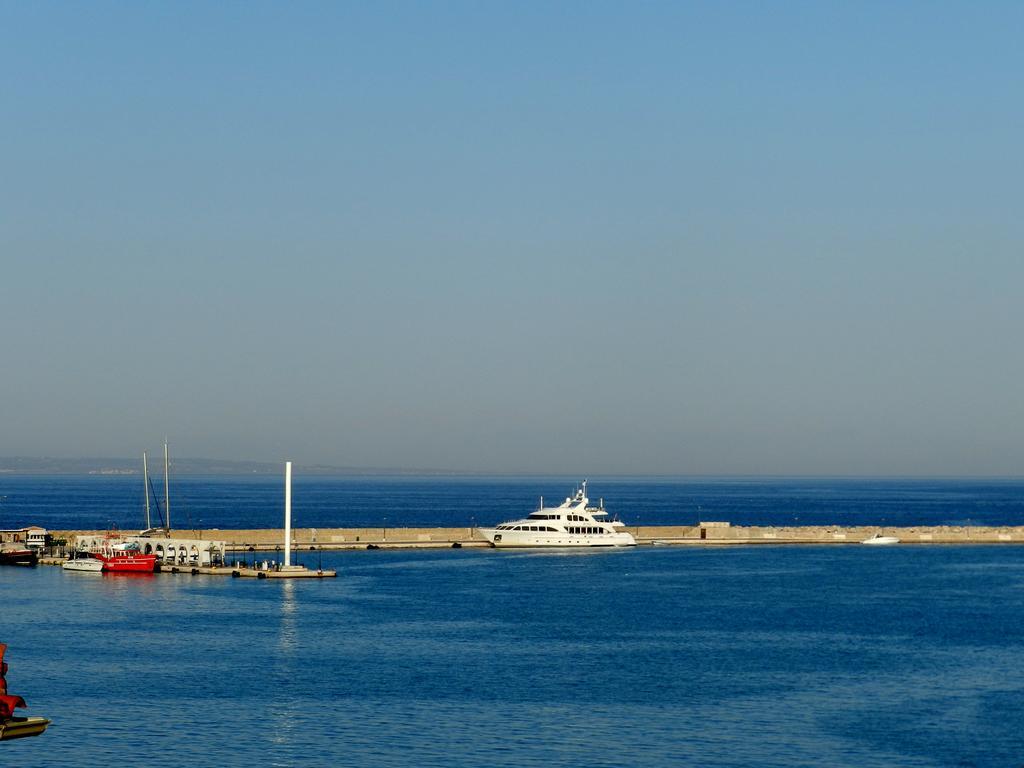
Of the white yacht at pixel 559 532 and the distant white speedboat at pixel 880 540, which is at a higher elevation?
the white yacht at pixel 559 532

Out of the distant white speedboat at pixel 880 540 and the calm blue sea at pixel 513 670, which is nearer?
the calm blue sea at pixel 513 670

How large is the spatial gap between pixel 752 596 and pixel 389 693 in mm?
46112

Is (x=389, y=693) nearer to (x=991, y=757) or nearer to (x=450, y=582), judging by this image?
(x=991, y=757)

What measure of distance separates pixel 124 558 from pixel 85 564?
3.48 meters

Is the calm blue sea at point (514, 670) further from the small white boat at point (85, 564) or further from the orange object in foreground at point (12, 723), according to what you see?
the orange object in foreground at point (12, 723)

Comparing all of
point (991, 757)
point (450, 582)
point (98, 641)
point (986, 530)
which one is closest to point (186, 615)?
point (98, 641)

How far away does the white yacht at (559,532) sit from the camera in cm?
14575

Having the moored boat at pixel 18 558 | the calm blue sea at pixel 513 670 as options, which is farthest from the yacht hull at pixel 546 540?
the moored boat at pixel 18 558

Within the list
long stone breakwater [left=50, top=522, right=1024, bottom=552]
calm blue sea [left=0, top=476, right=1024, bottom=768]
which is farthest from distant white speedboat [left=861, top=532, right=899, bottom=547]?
calm blue sea [left=0, top=476, right=1024, bottom=768]

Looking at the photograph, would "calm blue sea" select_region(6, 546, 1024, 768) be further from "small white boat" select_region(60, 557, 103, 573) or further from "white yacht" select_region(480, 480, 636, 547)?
"white yacht" select_region(480, 480, 636, 547)

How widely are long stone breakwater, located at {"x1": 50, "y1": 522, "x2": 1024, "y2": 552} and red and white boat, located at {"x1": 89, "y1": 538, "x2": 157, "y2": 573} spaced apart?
15354 mm

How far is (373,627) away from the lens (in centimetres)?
8062

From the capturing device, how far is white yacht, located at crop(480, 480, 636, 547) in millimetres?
145750

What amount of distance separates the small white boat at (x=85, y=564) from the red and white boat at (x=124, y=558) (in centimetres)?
37
